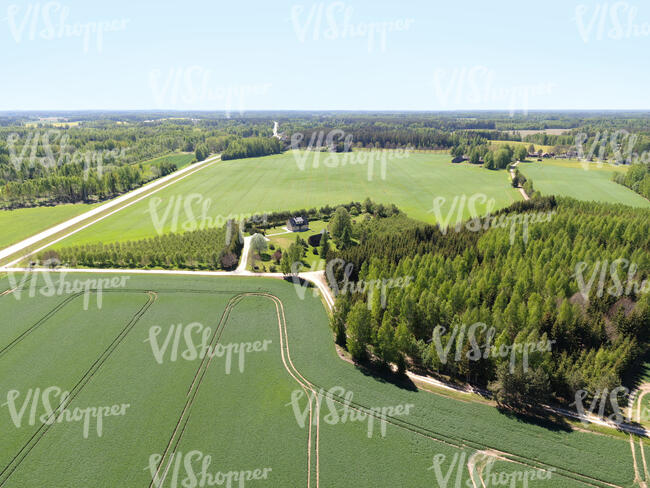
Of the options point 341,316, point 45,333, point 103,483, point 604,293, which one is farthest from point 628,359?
point 45,333

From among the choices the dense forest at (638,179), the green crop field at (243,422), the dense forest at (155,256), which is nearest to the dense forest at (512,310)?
the green crop field at (243,422)

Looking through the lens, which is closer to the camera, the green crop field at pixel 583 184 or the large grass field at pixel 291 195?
the large grass field at pixel 291 195

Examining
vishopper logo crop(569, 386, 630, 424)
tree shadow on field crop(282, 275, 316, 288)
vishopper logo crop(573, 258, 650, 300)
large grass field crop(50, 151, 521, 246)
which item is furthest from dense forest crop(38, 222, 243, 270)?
vishopper logo crop(573, 258, 650, 300)

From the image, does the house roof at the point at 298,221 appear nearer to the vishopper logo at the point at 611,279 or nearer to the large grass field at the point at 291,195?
the large grass field at the point at 291,195

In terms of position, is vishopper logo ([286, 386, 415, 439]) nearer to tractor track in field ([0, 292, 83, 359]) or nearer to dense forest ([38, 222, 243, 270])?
dense forest ([38, 222, 243, 270])

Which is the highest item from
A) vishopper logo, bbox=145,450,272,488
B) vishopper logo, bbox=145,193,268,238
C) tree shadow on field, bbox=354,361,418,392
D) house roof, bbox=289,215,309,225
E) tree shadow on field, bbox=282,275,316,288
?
house roof, bbox=289,215,309,225

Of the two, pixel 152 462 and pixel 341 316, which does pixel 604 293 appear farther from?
pixel 152 462

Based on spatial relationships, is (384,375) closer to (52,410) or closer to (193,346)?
(193,346)
